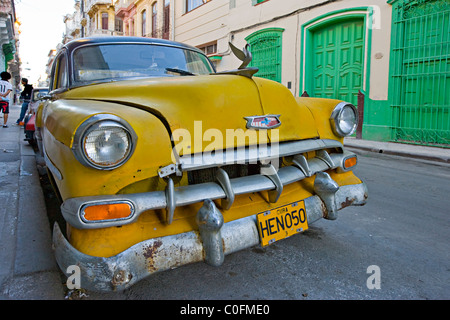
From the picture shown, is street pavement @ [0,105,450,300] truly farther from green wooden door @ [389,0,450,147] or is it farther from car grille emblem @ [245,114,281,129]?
green wooden door @ [389,0,450,147]

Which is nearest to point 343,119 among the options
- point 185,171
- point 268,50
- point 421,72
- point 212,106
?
point 212,106

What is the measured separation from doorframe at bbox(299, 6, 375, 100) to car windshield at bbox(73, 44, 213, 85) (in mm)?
7453

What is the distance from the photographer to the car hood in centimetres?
196

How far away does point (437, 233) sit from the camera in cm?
302

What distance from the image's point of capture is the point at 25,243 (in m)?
2.73

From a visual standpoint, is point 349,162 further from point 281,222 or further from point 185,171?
point 185,171

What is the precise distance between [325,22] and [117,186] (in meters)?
10.2

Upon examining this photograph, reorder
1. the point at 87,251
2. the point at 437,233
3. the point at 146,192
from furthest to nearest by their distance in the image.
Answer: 1. the point at 437,233
2. the point at 146,192
3. the point at 87,251

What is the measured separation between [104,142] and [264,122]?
0.98m

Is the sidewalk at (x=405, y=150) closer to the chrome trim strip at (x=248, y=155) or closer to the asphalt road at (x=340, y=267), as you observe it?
the asphalt road at (x=340, y=267)

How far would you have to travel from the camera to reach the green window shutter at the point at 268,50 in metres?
12.5

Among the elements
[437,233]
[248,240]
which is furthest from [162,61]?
[437,233]

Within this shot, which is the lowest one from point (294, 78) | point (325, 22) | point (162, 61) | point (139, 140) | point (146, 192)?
point (146, 192)
